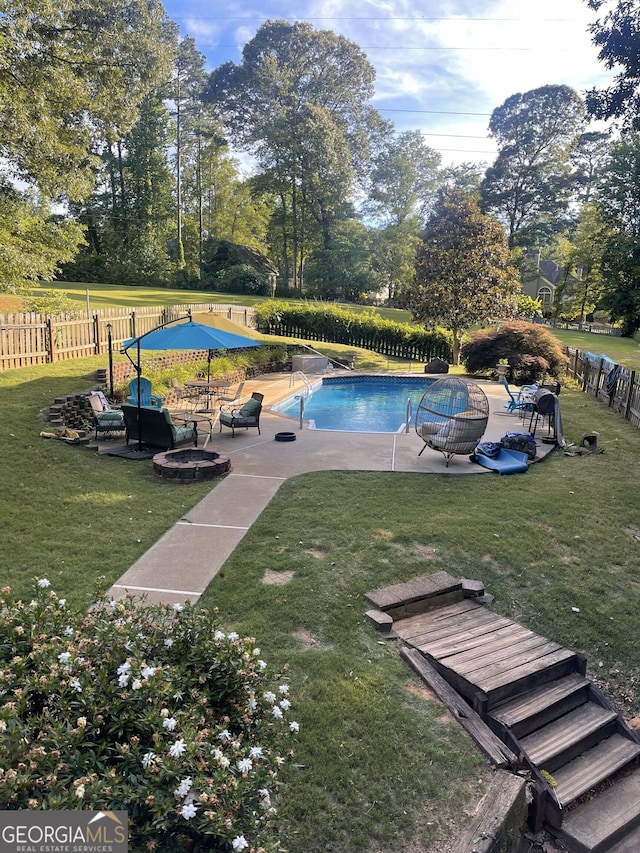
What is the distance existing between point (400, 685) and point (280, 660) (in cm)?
93

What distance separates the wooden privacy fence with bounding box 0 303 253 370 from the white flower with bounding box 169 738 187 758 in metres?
10.4

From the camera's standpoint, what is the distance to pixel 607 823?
12.1ft

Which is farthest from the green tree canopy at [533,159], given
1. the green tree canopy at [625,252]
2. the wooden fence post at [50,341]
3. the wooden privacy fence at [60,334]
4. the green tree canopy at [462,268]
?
the wooden fence post at [50,341]

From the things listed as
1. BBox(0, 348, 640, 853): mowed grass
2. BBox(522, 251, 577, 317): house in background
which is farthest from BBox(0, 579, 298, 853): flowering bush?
BBox(522, 251, 577, 317): house in background

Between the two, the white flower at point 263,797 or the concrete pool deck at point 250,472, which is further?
the concrete pool deck at point 250,472

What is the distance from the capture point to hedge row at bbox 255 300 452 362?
24922 millimetres

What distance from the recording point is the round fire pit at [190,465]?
8.48 meters

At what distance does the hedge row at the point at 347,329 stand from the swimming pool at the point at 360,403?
17.7ft

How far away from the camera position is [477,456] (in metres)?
10.1

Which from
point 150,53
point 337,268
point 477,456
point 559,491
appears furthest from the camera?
point 337,268

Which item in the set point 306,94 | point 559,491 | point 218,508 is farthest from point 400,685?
point 306,94

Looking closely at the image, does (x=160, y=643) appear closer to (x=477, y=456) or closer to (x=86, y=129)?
(x=477, y=456)

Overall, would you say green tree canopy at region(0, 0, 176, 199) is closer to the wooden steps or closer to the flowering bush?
the flowering bush

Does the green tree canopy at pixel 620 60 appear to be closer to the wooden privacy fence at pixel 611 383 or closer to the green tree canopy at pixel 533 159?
the wooden privacy fence at pixel 611 383
